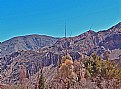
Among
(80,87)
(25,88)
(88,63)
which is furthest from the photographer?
(88,63)

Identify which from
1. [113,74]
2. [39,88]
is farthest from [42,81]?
[113,74]

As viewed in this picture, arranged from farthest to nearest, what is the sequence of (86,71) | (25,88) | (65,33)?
(86,71)
(25,88)
(65,33)

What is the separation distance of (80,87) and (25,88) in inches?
672

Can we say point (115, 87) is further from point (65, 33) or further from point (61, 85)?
point (65, 33)

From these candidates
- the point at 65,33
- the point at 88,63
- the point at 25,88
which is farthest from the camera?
the point at 88,63

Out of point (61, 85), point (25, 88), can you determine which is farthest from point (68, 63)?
point (61, 85)

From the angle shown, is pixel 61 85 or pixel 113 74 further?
pixel 113 74

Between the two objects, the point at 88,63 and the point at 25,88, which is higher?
the point at 88,63

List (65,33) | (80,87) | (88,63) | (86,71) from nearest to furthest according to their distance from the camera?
(65,33) < (80,87) < (86,71) < (88,63)

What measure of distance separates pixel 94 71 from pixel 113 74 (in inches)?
249

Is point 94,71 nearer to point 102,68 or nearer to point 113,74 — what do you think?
point 102,68

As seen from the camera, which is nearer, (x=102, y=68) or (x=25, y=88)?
(x=25, y=88)

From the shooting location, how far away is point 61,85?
104 feet

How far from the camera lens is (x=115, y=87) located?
31.7 m
